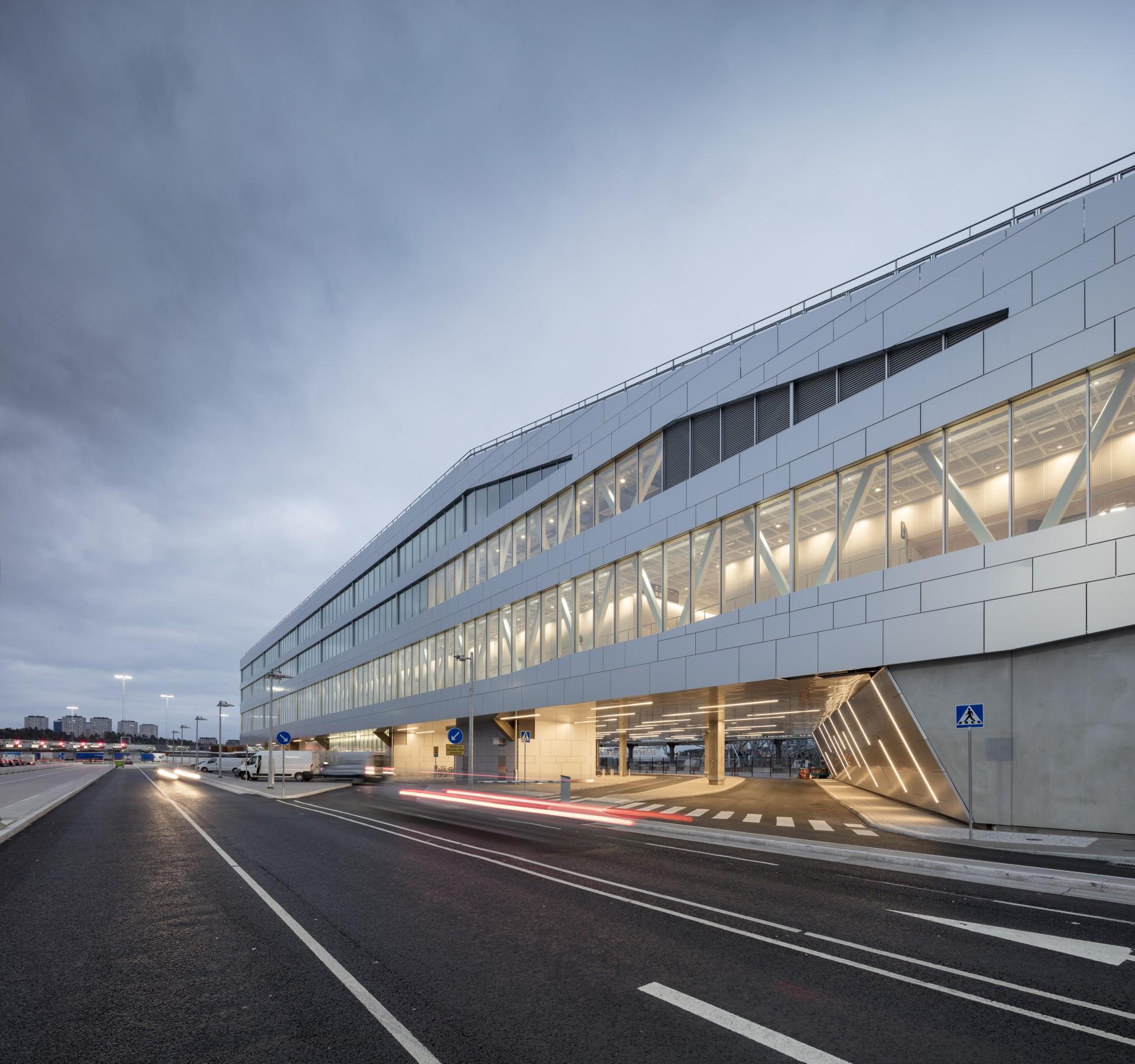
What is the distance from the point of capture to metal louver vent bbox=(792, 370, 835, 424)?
23406 mm

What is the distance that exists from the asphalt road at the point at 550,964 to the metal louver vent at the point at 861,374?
559 inches

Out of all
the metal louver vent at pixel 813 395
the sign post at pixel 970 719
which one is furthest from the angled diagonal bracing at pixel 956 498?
the sign post at pixel 970 719

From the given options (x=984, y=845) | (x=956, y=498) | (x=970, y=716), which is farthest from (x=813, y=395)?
(x=984, y=845)

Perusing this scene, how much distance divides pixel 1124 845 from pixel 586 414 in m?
26.8

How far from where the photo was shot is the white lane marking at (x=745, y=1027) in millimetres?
5059

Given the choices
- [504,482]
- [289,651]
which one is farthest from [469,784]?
[289,651]

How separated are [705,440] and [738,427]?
169 cm

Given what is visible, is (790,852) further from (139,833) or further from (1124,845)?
(139,833)

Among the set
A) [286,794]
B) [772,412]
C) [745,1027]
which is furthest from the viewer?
[286,794]

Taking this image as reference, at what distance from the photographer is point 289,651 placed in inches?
3752

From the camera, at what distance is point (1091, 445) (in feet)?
53.4

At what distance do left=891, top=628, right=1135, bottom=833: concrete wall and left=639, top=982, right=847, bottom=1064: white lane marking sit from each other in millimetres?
13606

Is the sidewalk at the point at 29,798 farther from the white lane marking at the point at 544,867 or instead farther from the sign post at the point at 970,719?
the sign post at the point at 970,719

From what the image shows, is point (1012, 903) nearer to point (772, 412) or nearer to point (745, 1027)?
point (745, 1027)
